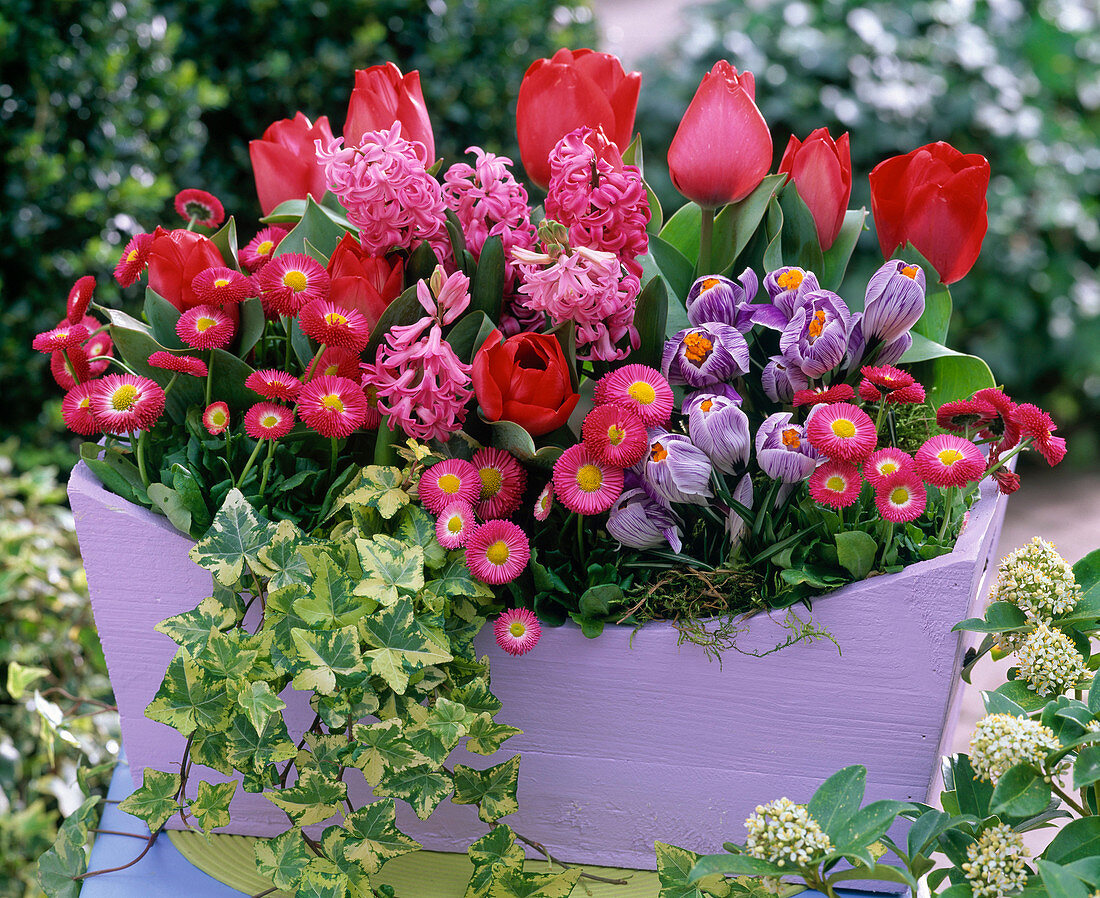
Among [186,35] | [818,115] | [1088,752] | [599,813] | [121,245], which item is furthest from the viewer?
[818,115]

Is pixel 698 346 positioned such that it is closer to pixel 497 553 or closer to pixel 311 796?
pixel 497 553

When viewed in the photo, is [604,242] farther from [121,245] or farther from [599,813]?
[121,245]

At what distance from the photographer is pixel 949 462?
67 centimetres

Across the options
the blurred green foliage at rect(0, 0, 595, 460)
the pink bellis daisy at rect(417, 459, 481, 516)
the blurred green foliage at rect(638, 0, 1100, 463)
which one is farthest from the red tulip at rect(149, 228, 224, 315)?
the blurred green foliage at rect(638, 0, 1100, 463)

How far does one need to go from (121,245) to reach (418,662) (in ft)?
4.81

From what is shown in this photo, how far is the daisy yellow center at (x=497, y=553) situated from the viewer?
0.71 m

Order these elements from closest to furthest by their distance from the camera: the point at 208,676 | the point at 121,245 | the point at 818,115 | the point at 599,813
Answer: the point at 208,676 → the point at 599,813 → the point at 121,245 → the point at 818,115

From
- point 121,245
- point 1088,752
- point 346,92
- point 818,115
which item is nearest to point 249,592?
point 1088,752

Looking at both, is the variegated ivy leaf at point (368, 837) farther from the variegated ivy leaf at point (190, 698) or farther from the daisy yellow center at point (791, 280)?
the daisy yellow center at point (791, 280)

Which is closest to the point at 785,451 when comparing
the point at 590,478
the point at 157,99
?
the point at 590,478

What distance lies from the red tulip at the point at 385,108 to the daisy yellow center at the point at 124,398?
27 cm

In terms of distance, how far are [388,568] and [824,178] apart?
1.54 ft

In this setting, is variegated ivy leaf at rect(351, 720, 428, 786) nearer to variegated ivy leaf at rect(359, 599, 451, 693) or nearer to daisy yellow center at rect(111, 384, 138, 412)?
variegated ivy leaf at rect(359, 599, 451, 693)

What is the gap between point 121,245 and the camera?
71.9 inches
